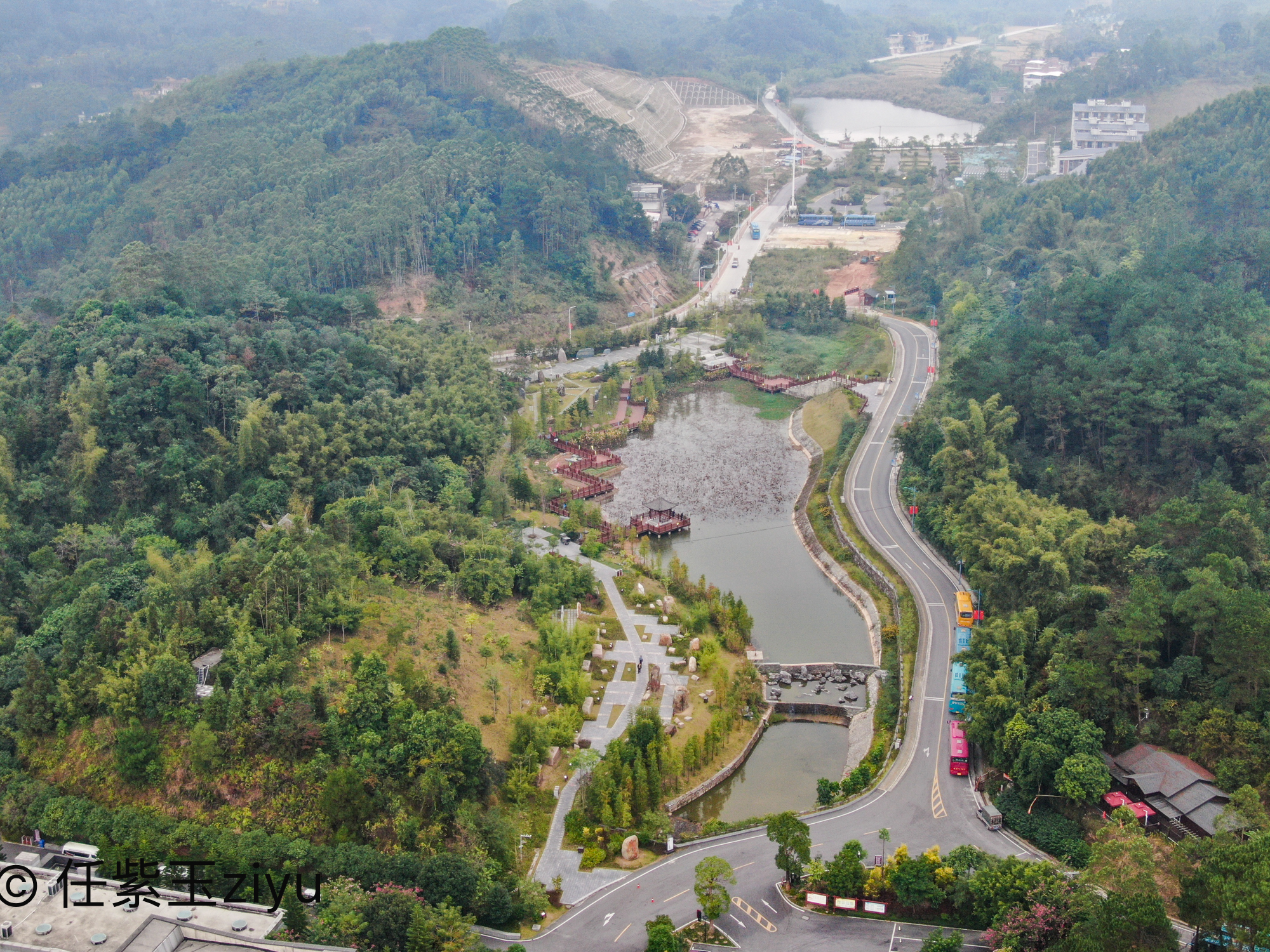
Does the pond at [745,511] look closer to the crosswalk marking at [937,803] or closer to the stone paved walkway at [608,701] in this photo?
the stone paved walkway at [608,701]

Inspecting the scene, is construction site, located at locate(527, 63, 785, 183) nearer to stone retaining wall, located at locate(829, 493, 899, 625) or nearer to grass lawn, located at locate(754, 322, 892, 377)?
grass lawn, located at locate(754, 322, 892, 377)

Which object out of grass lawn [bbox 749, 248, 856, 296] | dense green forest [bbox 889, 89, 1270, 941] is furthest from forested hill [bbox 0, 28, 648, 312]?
dense green forest [bbox 889, 89, 1270, 941]

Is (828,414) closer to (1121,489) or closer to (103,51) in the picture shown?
(1121,489)

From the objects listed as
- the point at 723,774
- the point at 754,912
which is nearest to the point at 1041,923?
the point at 754,912

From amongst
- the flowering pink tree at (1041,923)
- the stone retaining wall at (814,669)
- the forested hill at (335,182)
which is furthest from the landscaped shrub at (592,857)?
the forested hill at (335,182)

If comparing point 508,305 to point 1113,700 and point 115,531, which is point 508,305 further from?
point 1113,700

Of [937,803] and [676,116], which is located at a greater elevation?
[676,116]
